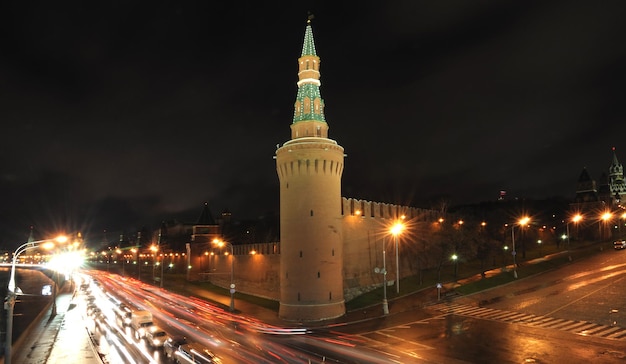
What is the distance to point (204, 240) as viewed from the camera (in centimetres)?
9650

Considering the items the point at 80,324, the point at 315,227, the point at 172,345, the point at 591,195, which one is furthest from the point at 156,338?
the point at 591,195

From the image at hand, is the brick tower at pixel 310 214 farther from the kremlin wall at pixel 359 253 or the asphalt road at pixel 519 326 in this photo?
the asphalt road at pixel 519 326

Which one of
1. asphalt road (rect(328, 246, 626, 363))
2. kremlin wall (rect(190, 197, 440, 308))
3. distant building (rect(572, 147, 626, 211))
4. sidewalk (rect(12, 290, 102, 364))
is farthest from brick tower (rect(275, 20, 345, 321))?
distant building (rect(572, 147, 626, 211))

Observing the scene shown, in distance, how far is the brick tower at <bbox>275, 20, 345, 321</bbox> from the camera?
4338 centimetres

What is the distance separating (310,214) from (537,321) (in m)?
22.9

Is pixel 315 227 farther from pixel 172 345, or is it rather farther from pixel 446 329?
pixel 172 345

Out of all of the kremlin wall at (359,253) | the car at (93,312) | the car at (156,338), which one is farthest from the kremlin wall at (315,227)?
the car at (93,312)

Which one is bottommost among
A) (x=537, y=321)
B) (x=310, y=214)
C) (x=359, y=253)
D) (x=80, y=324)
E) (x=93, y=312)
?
(x=80, y=324)

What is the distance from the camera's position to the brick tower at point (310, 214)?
1708 inches

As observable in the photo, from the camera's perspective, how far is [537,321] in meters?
35.3

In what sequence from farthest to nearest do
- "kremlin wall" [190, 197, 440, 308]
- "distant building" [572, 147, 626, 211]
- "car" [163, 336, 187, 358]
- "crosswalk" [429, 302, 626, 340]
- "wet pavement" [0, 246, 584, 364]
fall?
"distant building" [572, 147, 626, 211]
"kremlin wall" [190, 197, 440, 308]
"wet pavement" [0, 246, 584, 364]
"crosswalk" [429, 302, 626, 340]
"car" [163, 336, 187, 358]

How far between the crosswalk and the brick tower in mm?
11772

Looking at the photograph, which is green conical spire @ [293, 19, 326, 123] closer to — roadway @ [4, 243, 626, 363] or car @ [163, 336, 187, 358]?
roadway @ [4, 243, 626, 363]

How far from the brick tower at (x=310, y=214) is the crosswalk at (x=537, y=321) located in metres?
11.8
